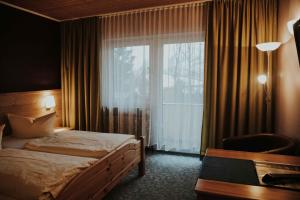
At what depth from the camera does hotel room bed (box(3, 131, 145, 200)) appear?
188 centimetres

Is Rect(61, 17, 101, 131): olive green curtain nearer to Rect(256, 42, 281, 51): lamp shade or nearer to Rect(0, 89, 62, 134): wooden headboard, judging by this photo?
Rect(0, 89, 62, 134): wooden headboard

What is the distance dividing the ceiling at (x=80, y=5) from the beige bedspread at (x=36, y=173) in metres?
2.45

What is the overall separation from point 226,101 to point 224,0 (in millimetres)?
1562

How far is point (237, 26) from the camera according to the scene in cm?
327

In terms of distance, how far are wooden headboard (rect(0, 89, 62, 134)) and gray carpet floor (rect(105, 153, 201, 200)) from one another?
2.03m

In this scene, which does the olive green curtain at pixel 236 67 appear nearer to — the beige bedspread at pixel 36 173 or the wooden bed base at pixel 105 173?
the wooden bed base at pixel 105 173

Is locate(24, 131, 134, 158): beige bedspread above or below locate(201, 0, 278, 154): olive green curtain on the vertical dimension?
below

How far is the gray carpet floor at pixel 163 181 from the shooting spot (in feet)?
8.48

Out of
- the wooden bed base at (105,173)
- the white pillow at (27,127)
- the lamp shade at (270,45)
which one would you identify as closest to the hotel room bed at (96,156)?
the wooden bed base at (105,173)

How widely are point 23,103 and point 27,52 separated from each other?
924mm

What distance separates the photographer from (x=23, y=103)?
355cm

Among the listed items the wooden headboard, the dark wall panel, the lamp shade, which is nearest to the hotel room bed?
the wooden headboard

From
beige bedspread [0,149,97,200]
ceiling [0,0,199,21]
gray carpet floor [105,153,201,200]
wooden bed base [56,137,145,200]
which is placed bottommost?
gray carpet floor [105,153,201,200]

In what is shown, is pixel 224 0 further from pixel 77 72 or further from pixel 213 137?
pixel 77 72
